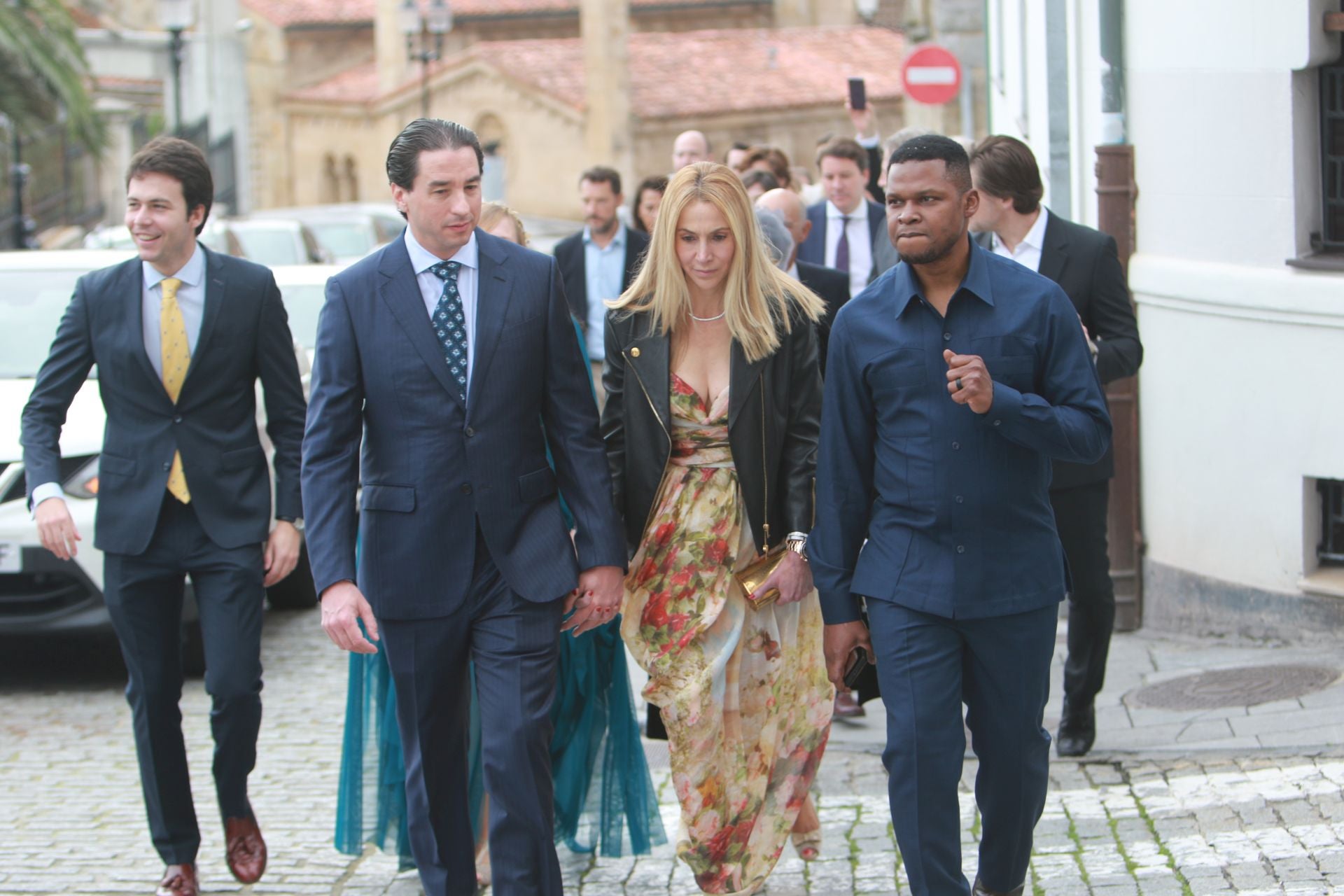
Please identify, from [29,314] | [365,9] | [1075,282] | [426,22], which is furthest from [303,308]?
[365,9]

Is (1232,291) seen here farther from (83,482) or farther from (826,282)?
(83,482)

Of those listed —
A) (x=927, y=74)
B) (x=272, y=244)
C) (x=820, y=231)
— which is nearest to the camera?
(x=820, y=231)

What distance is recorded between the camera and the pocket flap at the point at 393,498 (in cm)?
480

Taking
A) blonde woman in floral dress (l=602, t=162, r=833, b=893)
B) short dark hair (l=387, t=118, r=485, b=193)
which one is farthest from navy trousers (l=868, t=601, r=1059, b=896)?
short dark hair (l=387, t=118, r=485, b=193)

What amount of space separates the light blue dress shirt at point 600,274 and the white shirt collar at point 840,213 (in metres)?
Answer: 1.74

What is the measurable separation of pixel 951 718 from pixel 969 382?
33.7 inches

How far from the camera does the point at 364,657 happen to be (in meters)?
5.73

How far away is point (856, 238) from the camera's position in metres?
9.70

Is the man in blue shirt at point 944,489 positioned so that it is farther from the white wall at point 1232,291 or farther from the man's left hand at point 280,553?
the white wall at point 1232,291

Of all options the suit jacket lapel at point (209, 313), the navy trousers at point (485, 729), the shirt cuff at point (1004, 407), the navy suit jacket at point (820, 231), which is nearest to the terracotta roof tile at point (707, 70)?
the navy suit jacket at point (820, 231)

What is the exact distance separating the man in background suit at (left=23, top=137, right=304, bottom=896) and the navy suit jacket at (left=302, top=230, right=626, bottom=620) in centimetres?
79

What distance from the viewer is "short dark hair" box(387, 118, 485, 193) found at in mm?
4812

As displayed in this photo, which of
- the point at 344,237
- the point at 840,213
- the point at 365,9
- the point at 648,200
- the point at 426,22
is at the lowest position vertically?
the point at 840,213

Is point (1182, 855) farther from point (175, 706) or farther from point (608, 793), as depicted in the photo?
point (175, 706)
